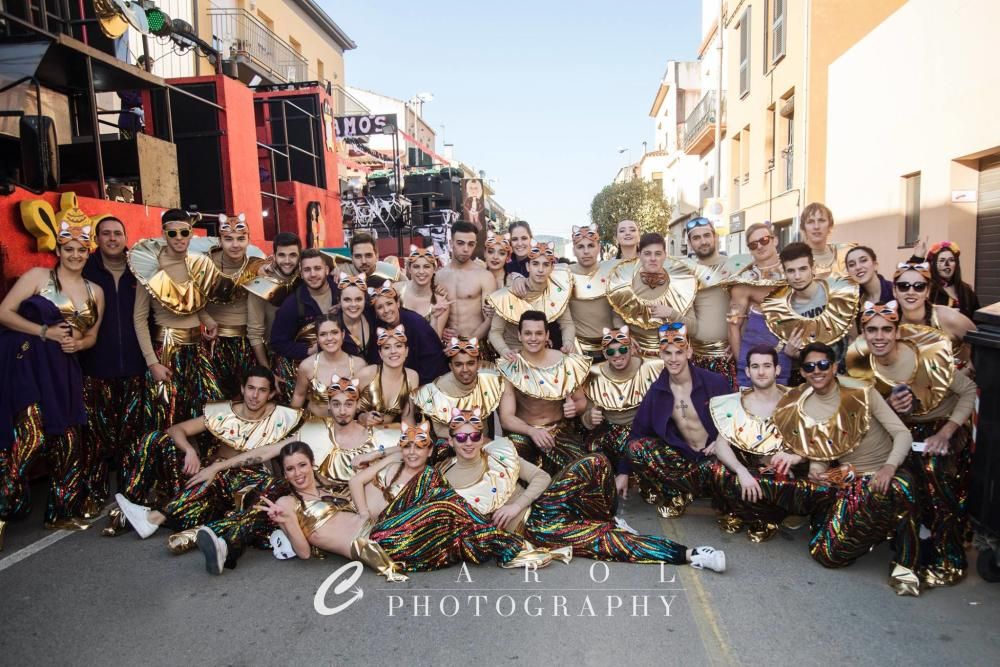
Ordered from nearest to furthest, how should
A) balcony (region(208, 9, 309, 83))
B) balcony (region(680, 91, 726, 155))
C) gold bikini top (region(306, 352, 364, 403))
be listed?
gold bikini top (region(306, 352, 364, 403)) → balcony (region(208, 9, 309, 83)) → balcony (region(680, 91, 726, 155))

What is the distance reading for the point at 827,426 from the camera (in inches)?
156

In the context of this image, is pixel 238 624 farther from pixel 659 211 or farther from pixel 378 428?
pixel 659 211

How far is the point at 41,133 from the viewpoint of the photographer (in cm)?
414

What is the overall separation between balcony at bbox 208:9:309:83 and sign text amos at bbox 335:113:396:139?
1.67 metres

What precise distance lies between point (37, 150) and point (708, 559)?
4.22m

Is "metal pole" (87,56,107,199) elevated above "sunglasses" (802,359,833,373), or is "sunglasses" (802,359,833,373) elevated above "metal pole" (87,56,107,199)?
"metal pole" (87,56,107,199)

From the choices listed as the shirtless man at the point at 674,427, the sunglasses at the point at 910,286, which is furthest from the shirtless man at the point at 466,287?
the sunglasses at the point at 910,286

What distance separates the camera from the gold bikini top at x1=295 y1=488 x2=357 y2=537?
Result: 3949mm

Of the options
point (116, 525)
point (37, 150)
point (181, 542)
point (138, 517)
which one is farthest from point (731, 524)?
point (37, 150)

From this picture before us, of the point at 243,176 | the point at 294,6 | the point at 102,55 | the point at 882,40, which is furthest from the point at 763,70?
the point at 102,55

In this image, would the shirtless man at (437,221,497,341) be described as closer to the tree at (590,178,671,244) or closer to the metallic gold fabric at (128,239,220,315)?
the metallic gold fabric at (128,239,220,315)

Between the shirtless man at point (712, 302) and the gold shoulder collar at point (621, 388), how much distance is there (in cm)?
70

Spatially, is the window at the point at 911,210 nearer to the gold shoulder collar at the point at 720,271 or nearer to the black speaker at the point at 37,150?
the gold shoulder collar at the point at 720,271

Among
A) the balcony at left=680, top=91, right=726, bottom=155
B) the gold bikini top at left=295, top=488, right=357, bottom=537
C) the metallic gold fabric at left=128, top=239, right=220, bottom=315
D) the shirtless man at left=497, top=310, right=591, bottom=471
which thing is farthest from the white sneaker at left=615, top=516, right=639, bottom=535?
the balcony at left=680, top=91, right=726, bottom=155
